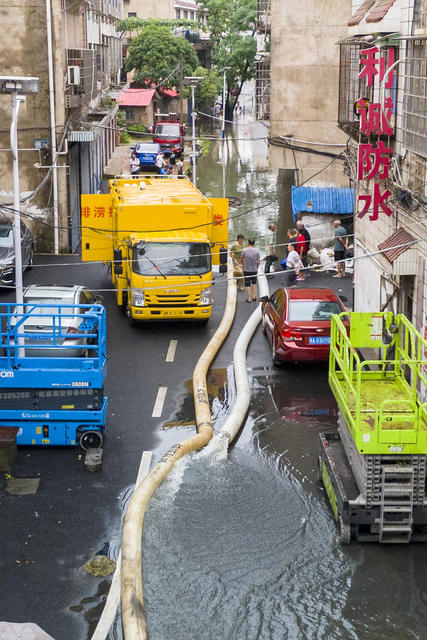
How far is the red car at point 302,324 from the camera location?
63.5ft

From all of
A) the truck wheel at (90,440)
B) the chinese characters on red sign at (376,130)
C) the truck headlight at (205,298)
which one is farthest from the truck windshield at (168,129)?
the truck wheel at (90,440)

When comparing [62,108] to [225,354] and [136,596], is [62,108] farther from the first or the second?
[136,596]

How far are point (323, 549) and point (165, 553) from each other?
2.07m

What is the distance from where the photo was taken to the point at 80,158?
37.6 m

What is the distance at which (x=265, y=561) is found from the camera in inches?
465

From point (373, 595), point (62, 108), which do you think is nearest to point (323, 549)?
point (373, 595)

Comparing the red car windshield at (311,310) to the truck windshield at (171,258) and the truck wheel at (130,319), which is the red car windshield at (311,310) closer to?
the truck windshield at (171,258)

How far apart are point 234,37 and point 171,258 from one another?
210ft

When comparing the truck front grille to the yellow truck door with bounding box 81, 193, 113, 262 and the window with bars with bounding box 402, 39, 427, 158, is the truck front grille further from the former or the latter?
the window with bars with bounding box 402, 39, 427, 158

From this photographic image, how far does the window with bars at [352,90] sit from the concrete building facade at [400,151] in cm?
3

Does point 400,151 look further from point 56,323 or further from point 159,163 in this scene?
point 159,163

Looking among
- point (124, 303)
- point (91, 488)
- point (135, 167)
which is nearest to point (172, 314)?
point (124, 303)

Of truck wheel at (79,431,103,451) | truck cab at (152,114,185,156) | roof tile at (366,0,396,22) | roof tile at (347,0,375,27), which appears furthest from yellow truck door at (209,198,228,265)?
truck cab at (152,114,185,156)

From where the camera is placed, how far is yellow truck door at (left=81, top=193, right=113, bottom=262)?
25250mm
